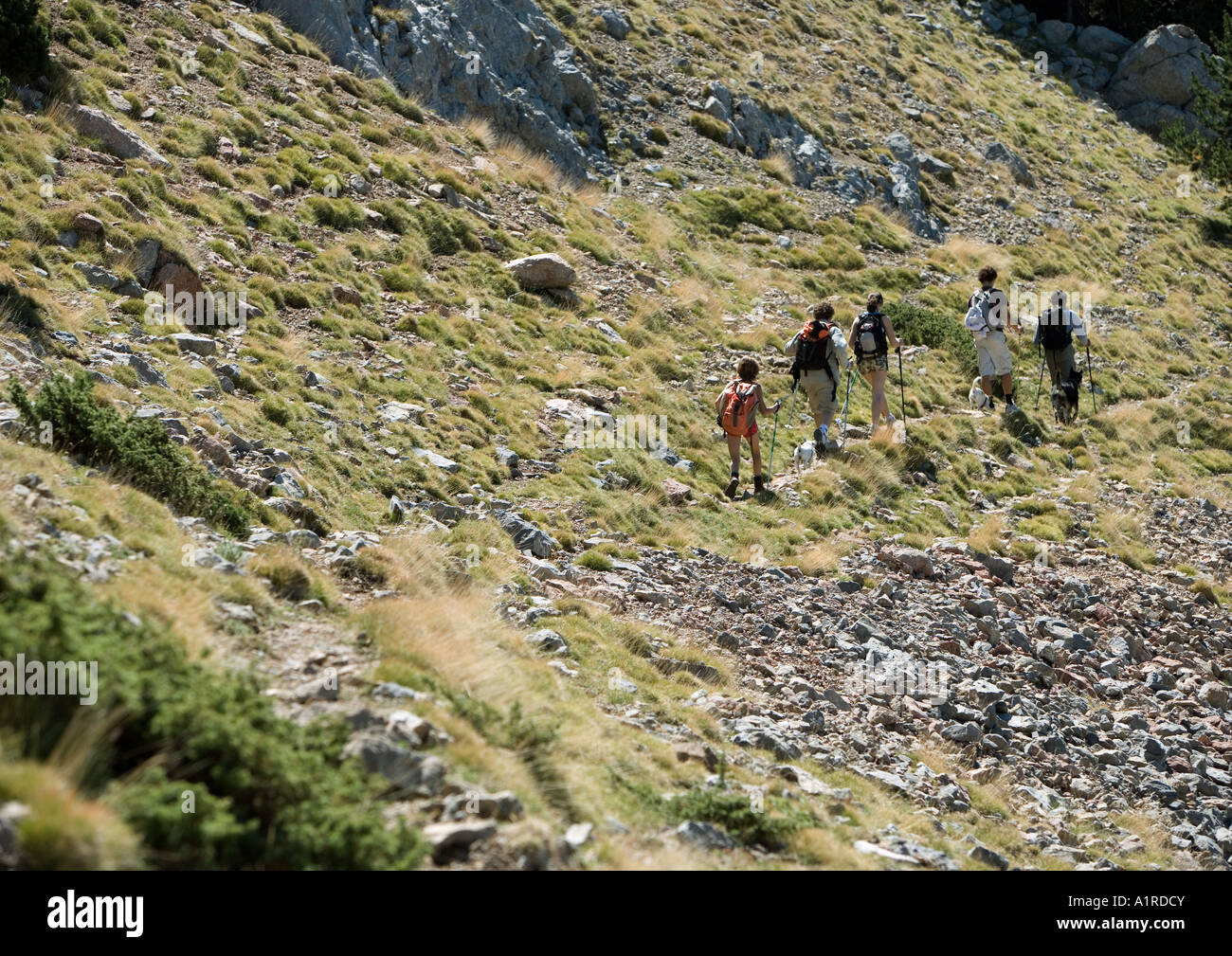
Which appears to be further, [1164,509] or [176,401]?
[1164,509]

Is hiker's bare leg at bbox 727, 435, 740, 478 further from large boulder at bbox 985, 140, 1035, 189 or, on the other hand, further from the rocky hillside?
large boulder at bbox 985, 140, 1035, 189

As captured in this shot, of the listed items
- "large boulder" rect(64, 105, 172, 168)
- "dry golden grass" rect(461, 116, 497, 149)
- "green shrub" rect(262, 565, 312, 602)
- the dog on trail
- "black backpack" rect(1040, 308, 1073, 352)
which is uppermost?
"dry golden grass" rect(461, 116, 497, 149)

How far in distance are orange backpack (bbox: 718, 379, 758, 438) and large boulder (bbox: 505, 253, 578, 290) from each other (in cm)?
479

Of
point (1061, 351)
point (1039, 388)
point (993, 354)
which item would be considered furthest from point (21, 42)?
point (1039, 388)

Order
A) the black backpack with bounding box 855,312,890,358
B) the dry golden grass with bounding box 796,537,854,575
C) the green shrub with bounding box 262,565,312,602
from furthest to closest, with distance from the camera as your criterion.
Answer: the black backpack with bounding box 855,312,890,358, the dry golden grass with bounding box 796,537,854,575, the green shrub with bounding box 262,565,312,602

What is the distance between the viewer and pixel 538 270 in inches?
711

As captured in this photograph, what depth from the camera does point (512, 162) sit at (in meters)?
22.2

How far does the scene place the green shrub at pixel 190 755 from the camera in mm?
4633

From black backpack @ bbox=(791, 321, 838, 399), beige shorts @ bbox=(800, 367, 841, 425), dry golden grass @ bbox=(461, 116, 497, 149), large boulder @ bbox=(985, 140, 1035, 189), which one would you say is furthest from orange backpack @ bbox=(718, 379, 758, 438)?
large boulder @ bbox=(985, 140, 1035, 189)

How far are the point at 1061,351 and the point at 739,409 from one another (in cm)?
808

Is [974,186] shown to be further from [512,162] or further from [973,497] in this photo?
[973,497]

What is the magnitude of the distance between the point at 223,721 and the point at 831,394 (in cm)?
1239

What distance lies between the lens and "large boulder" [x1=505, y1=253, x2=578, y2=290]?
18.0 metres
